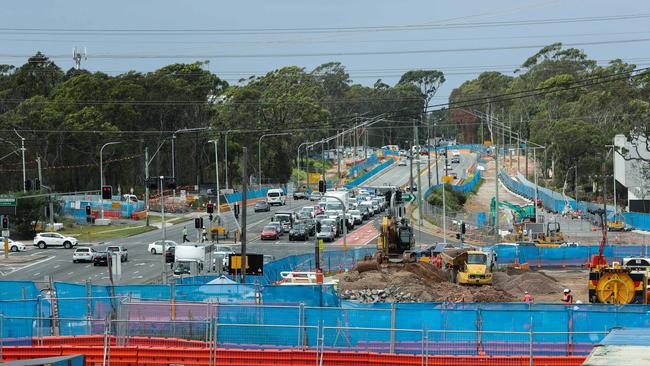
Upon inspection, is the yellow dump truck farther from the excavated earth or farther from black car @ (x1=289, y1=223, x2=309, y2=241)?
black car @ (x1=289, y1=223, x2=309, y2=241)

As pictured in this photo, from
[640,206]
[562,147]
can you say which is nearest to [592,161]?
[562,147]

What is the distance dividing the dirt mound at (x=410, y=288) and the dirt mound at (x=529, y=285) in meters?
2.02

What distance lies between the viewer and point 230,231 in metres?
A: 87.0

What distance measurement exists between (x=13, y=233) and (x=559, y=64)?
134401 mm

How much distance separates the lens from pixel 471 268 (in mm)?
50625

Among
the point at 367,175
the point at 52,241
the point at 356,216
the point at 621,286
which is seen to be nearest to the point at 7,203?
the point at 52,241

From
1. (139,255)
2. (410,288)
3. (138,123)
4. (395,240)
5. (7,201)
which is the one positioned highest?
(138,123)

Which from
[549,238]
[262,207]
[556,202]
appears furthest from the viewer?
[556,202]

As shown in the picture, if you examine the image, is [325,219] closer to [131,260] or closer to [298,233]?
[298,233]

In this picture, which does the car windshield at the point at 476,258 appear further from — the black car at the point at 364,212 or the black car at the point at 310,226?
the black car at the point at 364,212

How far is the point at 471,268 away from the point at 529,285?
2.81 metres

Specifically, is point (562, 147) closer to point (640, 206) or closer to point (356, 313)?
point (640, 206)

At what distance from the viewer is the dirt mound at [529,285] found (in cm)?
4906

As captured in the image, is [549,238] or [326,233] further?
[326,233]
